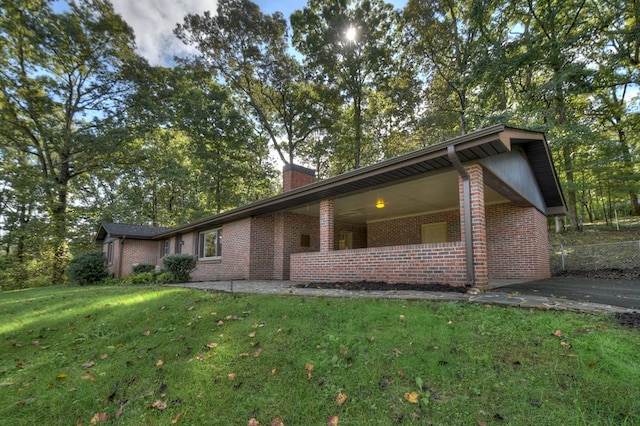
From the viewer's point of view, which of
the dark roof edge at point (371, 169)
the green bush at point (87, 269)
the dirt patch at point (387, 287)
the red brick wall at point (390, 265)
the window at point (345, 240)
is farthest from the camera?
the window at point (345, 240)

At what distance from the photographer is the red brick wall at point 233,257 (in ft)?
35.7

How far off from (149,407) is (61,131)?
71.3ft

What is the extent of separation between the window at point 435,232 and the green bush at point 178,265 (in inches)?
356

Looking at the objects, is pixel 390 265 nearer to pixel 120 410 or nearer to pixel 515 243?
pixel 515 243

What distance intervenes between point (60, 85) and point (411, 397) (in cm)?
2528

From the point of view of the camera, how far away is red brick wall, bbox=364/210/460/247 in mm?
11203

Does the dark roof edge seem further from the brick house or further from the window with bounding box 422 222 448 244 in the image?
the window with bounding box 422 222 448 244

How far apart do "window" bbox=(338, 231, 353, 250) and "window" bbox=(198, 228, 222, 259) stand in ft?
17.3

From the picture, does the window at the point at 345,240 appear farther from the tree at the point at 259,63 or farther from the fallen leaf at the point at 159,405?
the fallen leaf at the point at 159,405

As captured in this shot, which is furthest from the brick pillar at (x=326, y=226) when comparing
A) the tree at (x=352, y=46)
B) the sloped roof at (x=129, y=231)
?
the sloped roof at (x=129, y=231)

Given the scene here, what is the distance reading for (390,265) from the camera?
667 cm

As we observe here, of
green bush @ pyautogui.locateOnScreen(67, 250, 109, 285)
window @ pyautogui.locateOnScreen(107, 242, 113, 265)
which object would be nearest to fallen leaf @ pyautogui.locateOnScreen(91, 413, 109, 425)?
green bush @ pyautogui.locateOnScreen(67, 250, 109, 285)

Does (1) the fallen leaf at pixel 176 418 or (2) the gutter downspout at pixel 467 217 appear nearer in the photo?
(1) the fallen leaf at pixel 176 418

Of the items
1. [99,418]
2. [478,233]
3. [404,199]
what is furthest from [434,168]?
[99,418]
